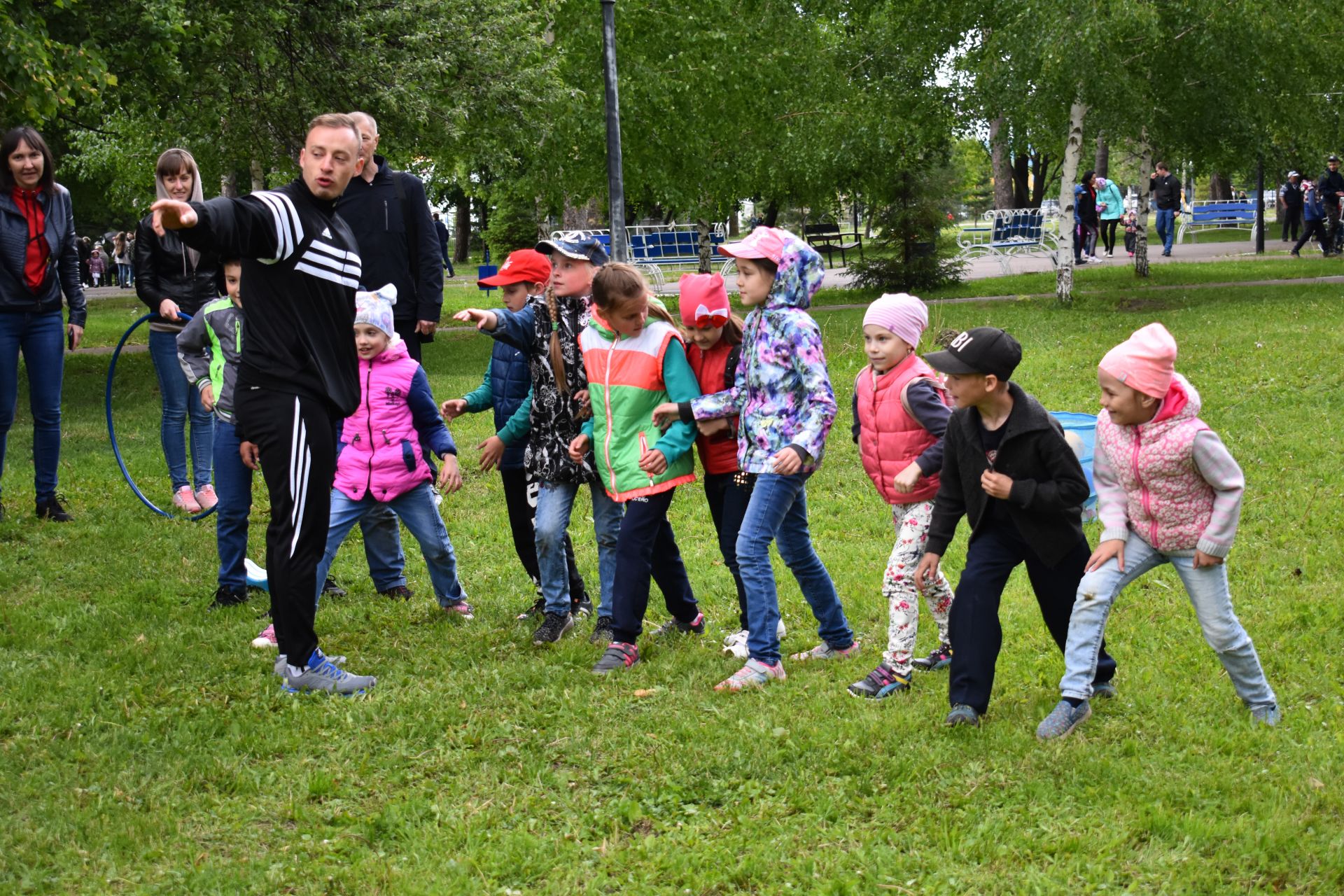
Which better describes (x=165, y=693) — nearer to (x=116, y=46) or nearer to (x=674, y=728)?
(x=674, y=728)

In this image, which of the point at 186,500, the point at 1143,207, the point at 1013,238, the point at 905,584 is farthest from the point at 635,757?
the point at 1013,238

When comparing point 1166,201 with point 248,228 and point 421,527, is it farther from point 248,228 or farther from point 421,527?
point 248,228

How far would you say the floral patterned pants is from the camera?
523cm

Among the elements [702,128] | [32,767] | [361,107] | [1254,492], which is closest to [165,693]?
[32,767]

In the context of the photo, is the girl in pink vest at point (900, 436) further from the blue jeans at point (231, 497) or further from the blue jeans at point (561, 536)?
the blue jeans at point (231, 497)

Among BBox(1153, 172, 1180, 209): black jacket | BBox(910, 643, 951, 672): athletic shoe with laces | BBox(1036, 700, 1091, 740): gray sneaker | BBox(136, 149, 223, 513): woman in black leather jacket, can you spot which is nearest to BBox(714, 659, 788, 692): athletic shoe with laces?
BBox(910, 643, 951, 672): athletic shoe with laces

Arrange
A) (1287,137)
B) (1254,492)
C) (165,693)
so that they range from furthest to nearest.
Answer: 1. (1287,137)
2. (1254,492)
3. (165,693)

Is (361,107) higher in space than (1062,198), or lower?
higher

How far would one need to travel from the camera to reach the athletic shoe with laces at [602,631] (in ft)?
19.5

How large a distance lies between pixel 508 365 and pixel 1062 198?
13463 millimetres

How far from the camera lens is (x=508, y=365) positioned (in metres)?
6.22

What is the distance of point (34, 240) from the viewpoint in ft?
26.9

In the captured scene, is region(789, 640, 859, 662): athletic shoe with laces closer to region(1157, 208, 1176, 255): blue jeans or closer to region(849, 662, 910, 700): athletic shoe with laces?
region(849, 662, 910, 700): athletic shoe with laces

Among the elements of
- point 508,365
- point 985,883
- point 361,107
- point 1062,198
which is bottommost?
point 985,883
